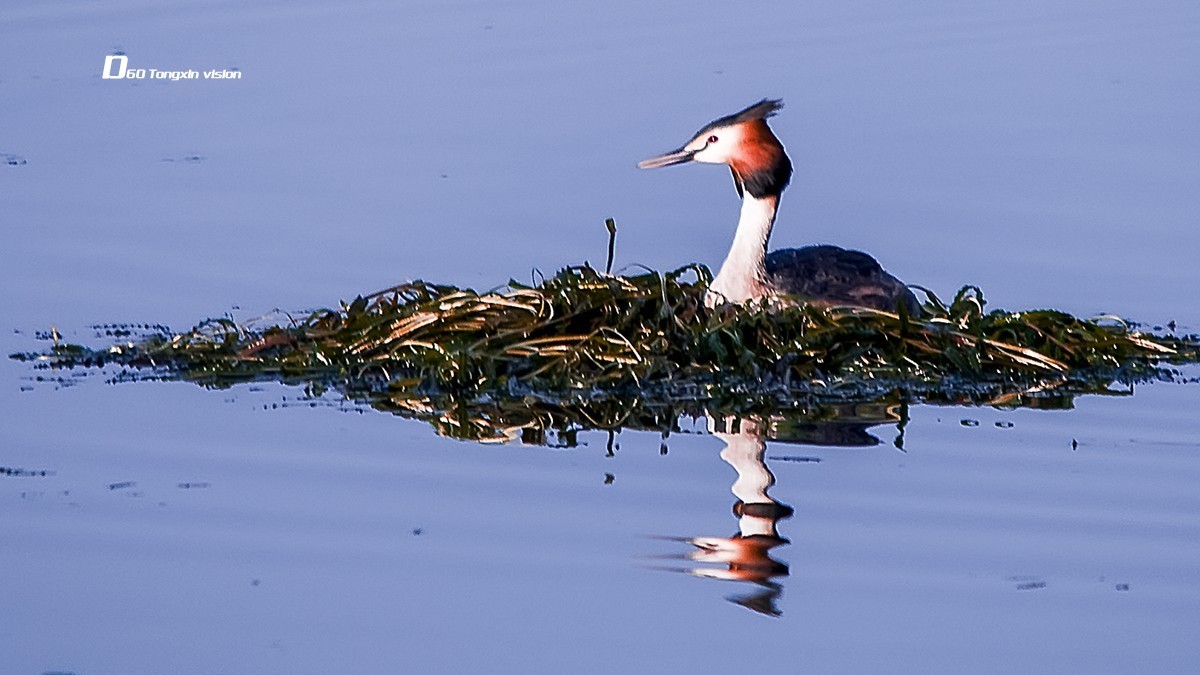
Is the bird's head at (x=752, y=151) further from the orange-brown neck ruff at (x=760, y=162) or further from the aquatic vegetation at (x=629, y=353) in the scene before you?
the aquatic vegetation at (x=629, y=353)

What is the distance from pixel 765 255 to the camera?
963 centimetres

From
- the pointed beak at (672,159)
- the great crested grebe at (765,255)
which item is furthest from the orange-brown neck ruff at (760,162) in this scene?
the pointed beak at (672,159)

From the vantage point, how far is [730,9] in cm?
1731

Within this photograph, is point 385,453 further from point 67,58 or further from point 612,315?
point 67,58

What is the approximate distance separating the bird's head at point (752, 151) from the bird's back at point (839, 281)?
1.11 feet

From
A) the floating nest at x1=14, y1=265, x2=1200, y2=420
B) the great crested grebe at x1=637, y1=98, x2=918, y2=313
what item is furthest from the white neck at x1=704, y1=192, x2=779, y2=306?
the floating nest at x1=14, y1=265, x2=1200, y2=420

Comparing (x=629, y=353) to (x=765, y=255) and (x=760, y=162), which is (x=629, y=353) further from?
(x=760, y=162)

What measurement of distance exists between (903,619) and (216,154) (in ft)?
23.6

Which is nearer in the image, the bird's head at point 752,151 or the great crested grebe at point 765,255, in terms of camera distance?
the great crested grebe at point 765,255

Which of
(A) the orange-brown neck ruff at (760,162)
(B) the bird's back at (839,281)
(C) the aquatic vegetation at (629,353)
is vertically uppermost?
(A) the orange-brown neck ruff at (760,162)

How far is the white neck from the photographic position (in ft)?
30.9

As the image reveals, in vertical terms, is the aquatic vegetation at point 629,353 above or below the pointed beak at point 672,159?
below

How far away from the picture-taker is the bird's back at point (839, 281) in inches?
369

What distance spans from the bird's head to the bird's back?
338mm
